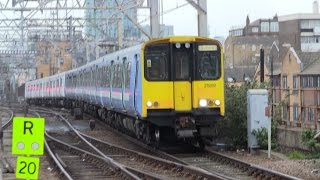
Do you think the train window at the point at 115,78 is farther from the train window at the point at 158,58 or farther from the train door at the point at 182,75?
the train door at the point at 182,75

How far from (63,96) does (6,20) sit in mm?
8611

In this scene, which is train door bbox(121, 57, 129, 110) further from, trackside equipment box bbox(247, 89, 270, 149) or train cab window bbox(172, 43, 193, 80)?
trackside equipment box bbox(247, 89, 270, 149)

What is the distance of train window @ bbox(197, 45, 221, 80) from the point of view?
16.6 m

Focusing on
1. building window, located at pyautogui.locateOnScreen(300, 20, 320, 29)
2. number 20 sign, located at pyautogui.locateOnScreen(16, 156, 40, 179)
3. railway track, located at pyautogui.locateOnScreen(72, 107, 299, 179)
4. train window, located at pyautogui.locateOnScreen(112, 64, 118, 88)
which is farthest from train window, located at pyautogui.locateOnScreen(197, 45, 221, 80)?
building window, located at pyautogui.locateOnScreen(300, 20, 320, 29)

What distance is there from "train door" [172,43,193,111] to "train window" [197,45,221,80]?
24 centimetres

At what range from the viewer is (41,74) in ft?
287

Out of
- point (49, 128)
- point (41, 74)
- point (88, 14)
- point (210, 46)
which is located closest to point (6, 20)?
point (88, 14)

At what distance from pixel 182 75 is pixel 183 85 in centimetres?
27

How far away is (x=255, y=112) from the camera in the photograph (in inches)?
655

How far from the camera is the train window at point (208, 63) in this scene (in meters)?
16.6

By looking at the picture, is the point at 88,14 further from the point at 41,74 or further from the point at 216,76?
the point at 41,74

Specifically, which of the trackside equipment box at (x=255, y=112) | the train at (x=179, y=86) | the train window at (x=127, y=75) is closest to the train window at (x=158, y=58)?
the train at (x=179, y=86)

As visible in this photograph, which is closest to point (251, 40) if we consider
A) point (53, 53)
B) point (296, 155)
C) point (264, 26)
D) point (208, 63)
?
point (264, 26)

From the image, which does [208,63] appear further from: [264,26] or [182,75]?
[264,26]
